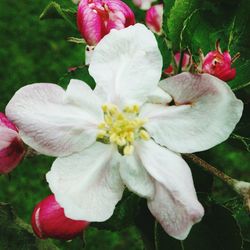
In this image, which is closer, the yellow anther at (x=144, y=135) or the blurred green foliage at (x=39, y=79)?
the yellow anther at (x=144, y=135)

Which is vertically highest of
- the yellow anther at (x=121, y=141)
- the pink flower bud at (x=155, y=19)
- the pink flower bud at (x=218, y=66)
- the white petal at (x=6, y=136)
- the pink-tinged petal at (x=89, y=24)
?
the pink-tinged petal at (x=89, y=24)

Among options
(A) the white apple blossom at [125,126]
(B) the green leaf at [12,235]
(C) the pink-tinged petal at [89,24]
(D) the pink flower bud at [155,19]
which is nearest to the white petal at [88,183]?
(A) the white apple blossom at [125,126]

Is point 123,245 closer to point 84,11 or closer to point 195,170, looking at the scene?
point 195,170

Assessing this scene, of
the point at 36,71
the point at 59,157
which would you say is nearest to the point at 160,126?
the point at 59,157

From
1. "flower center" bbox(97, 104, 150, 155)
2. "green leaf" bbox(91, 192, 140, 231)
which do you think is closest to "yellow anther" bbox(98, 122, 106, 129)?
"flower center" bbox(97, 104, 150, 155)

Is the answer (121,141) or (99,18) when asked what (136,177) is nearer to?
(121,141)

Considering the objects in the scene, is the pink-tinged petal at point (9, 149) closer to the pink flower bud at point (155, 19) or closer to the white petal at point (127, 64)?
the white petal at point (127, 64)

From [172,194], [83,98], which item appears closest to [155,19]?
[83,98]
